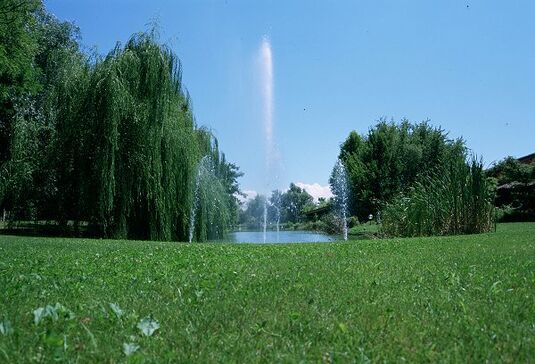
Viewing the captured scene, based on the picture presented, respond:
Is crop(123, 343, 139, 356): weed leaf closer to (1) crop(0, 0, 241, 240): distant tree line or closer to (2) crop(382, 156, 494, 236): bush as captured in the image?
(1) crop(0, 0, 241, 240): distant tree line

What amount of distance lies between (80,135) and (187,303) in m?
14.3

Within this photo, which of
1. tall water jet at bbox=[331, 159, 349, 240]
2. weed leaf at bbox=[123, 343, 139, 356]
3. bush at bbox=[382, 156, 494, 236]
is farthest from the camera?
tall water jet at bbox=[331, 159, 349, 240]

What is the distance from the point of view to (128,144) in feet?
52.9

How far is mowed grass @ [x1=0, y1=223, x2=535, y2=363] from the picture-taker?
2.48m

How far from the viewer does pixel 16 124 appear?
19375 millimetres

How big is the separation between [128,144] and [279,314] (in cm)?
1388

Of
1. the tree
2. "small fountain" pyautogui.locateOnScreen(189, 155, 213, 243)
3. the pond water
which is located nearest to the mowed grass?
the pond water

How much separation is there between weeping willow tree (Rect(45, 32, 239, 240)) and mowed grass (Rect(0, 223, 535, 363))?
1039 centimetres

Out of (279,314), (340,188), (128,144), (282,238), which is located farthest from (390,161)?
(279,314)

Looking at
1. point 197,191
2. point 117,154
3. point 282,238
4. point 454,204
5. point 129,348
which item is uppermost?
point 117,154

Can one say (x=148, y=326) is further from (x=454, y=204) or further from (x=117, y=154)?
(x=454, y=204)

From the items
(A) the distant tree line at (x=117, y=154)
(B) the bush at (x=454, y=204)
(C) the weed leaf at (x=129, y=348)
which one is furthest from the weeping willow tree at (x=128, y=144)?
(C) the weed leaf at (x=129, y=348)

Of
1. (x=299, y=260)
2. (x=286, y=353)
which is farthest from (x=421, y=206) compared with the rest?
(x=286, y=353)

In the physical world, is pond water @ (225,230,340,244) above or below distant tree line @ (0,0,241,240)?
below
